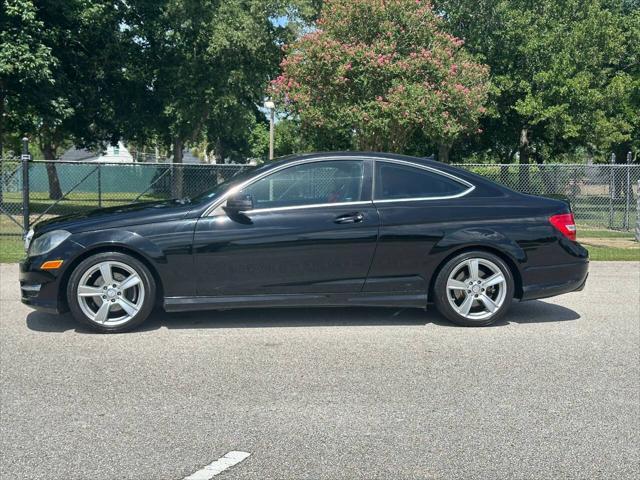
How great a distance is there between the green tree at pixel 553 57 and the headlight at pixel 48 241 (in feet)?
74.2

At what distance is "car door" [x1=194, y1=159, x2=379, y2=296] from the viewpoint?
19.9 feet

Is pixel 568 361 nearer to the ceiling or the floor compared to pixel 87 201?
nearer to the floor

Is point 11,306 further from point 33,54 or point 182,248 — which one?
point 33,54

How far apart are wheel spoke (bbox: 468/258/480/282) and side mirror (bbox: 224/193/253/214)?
7.07 ft

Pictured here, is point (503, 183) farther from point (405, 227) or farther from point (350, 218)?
point (350, 218)

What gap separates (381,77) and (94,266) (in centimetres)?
1555

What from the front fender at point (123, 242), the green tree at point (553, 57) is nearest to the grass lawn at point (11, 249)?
the front fender at point (123, 242)

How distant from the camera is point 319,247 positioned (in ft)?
20.2

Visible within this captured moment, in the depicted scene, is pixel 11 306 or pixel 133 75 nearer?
pixel 11 306

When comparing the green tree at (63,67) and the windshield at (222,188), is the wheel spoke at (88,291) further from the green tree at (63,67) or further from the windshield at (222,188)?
the green tree at (63,67)

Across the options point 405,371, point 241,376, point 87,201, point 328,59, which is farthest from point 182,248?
point 328,59

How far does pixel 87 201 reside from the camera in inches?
722

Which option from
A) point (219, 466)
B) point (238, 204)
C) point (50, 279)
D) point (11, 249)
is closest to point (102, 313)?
point (50, 279)

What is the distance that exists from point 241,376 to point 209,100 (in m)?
25.7
